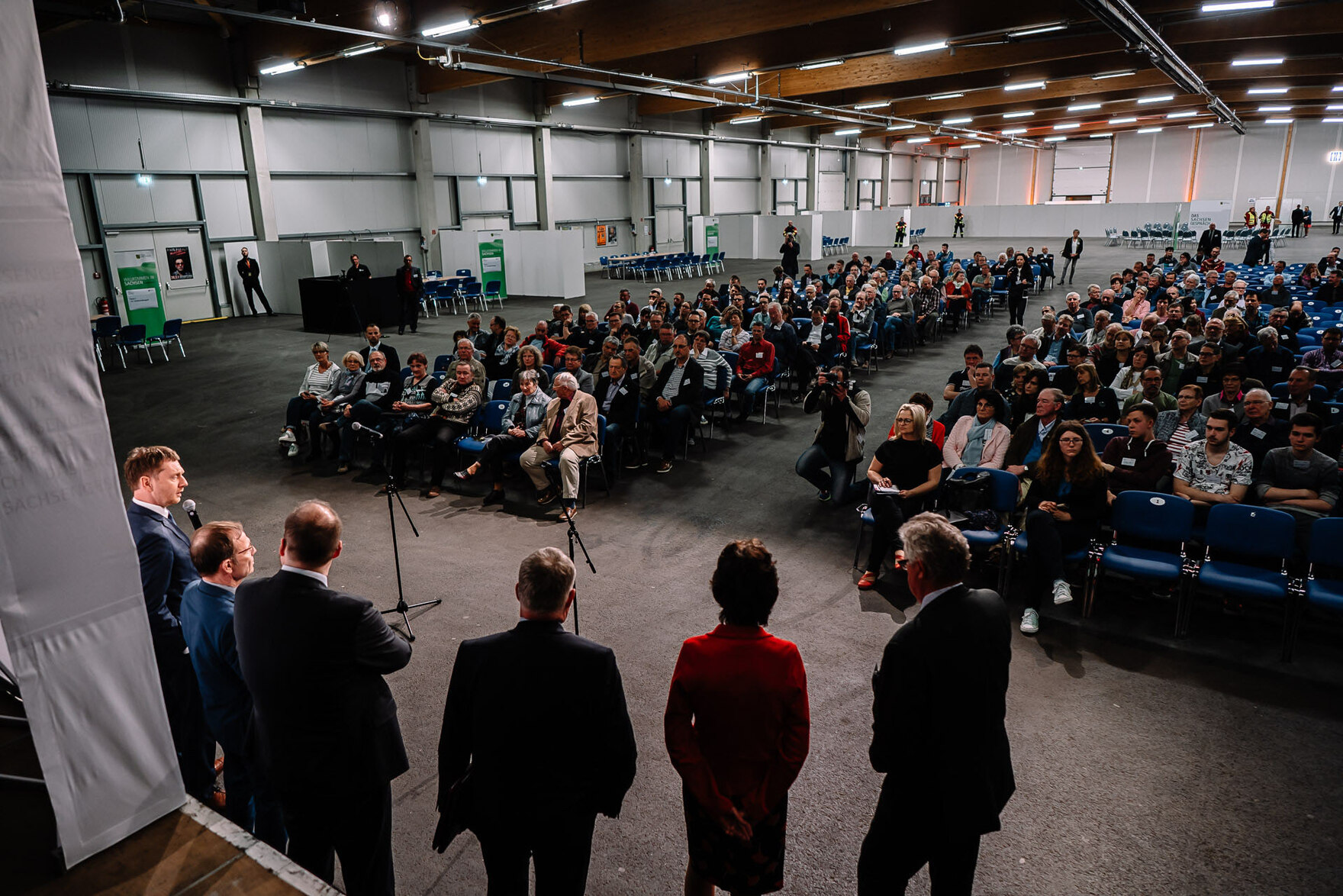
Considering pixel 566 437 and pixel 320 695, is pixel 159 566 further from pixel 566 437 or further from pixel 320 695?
pixel 566 437

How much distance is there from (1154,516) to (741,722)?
388 cm

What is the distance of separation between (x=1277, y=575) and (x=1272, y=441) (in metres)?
1.97

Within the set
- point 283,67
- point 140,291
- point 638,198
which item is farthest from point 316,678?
point 638,198

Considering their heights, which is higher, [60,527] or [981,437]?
[60,527]

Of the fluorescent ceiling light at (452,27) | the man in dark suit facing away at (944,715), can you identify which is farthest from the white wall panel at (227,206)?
the man in dark suit facing away at (944,715)

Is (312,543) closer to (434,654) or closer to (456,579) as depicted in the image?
(434,654)

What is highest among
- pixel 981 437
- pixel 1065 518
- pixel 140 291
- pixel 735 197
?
pixel 735 197

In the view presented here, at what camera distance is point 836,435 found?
656 cm

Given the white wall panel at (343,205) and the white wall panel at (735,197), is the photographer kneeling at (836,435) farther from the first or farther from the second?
the white wall panel at (735,197)

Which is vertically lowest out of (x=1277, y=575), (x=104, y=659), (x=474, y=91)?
(x=1277, y=575)

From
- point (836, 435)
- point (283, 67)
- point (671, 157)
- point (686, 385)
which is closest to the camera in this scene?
point (836, 435)

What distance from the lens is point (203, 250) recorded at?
17.4m

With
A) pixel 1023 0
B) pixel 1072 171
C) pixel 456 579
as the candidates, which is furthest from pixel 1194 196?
pixel 456 579

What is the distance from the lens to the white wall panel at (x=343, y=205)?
18.8 metres
